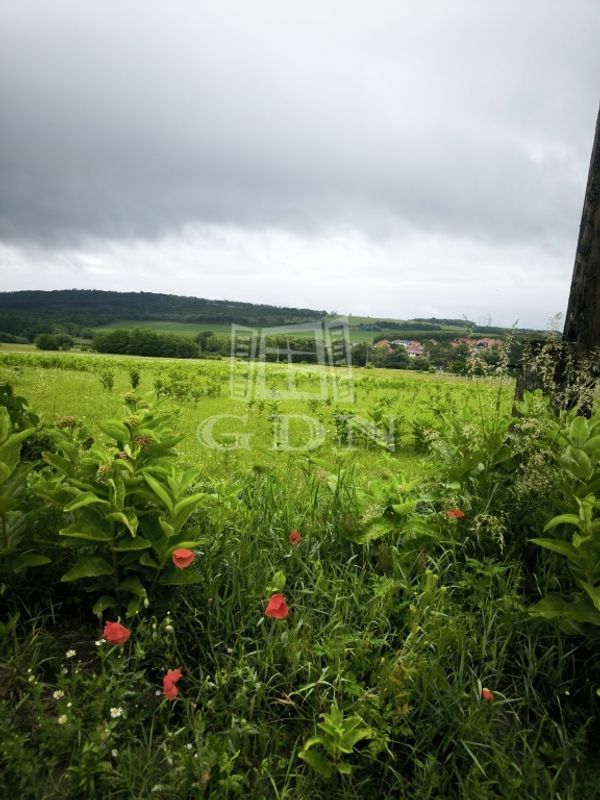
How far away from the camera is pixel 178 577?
101 inches

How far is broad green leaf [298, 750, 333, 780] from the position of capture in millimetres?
1978

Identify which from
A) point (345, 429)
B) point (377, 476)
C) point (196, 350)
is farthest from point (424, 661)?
point (196, 350)

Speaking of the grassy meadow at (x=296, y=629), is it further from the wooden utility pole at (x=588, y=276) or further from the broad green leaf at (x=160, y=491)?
the wooden utility pole at (x=588, y=276)

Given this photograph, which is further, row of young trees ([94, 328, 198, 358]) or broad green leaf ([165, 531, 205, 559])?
row of young trees ([94, 328, 198, 358])

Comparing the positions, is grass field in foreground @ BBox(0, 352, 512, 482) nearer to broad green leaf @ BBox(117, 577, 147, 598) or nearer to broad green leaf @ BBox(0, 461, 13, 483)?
broad green leaf @ BBox(0, 461, 13, 483)

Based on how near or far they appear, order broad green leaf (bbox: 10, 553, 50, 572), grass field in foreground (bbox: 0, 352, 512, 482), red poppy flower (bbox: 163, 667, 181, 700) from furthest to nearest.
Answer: grass field in foreground (bbox: 0, 352, 512, 482)
broad green leaf (bbox: 10, 553, 50, 572)
red poppy flower (bbox: 163, 667, 181, 700)

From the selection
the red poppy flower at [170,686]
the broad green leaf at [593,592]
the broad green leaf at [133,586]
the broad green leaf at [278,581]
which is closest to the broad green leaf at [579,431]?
the broad green leaf at [593,592]

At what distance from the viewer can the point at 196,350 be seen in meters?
27.3

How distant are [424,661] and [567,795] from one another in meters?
0.70

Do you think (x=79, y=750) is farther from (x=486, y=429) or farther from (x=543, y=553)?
(x=486, y=429)

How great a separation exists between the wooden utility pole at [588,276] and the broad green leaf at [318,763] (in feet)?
12.2

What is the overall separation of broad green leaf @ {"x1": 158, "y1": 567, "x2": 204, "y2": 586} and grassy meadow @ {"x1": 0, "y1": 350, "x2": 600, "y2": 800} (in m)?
0.02

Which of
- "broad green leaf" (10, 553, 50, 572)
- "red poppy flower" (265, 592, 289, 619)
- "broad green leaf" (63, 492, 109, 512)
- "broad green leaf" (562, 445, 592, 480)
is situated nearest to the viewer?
"red poppy flower" (265, 592, 289, 619)

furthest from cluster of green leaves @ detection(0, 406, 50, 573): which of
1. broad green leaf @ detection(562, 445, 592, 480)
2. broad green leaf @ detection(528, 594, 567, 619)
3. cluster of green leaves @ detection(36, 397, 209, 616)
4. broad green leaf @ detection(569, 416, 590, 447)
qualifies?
broad green leaf @ detection(569, 416, 590, 447)
